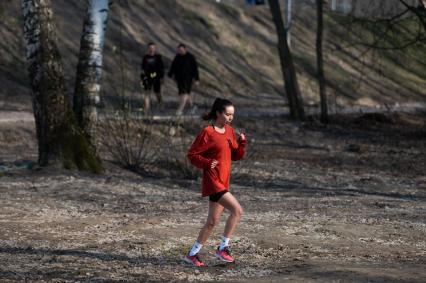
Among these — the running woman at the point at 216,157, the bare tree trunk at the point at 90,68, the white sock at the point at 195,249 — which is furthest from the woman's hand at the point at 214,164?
the bare tree trunk at the point at 90,68

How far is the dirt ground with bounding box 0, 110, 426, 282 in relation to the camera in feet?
30.8

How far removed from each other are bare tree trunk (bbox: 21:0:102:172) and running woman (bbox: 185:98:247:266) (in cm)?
650

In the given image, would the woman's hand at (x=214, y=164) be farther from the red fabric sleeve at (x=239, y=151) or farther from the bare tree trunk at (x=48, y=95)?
the bare tree trunk at (x=48, y=95)

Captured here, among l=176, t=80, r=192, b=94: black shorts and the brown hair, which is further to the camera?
l=176, t=80, r=192, b=94: black shorts

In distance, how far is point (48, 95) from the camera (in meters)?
15.6

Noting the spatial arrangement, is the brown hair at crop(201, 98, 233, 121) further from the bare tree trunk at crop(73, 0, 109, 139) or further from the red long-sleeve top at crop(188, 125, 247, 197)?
the bare tree trunk at crop(73, 0, 109, 139)

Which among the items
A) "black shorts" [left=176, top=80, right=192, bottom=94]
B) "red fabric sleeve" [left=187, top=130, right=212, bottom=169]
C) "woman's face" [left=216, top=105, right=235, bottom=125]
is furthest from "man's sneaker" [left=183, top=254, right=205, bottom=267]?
"black shorts" [left=176, top=80, right=192, bottom=94]

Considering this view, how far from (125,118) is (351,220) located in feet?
16.8

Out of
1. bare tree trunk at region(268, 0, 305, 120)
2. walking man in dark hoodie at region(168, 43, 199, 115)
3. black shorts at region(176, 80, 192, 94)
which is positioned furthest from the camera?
bare tree trunk at region(268, 0, 305, 120)

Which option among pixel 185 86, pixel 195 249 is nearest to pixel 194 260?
pixel 195 249

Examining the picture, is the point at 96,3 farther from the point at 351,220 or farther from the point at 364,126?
the point at 364,126

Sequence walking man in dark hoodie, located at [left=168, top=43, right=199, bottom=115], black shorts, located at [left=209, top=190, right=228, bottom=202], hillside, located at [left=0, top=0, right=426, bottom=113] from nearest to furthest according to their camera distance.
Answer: black shorts, located at [left=209, top=190, right=228, bottom=202], walking man in dark hoodie, located at [left=168, top=43, right=199, bottom=115], hillside, located at [left=0, top=0, right=426, bottom=113]

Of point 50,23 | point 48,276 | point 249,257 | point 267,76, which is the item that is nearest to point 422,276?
point 249,257

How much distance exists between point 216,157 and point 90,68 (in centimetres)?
730
